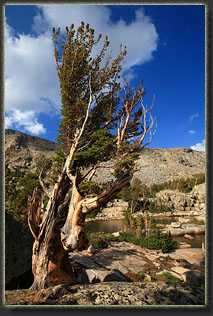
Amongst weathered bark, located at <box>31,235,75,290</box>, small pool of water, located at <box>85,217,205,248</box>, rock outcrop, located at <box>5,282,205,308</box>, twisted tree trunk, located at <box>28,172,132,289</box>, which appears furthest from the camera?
small pool of water, located at <box>85,217,205,248</box>

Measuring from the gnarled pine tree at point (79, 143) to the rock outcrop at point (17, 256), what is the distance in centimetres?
104

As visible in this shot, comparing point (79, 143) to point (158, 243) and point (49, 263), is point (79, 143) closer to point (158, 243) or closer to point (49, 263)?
point (49, 263)

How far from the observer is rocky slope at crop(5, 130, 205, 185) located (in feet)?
174

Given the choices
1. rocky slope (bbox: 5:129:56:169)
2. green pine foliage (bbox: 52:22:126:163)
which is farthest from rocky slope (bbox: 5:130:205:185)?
green pine foliage (bbox: 52:22:126:163)

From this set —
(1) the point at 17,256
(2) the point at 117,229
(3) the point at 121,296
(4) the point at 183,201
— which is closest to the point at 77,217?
(3) the point at 121,296

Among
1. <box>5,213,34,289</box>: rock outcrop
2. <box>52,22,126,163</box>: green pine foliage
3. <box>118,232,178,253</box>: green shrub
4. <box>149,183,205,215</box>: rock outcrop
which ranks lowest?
<box>149,183,205,215</box>: rock outcrop

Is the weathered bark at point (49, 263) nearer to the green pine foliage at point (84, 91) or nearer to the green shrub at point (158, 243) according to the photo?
the green pine foliage at point (84, 91)

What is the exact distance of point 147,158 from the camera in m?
98.8

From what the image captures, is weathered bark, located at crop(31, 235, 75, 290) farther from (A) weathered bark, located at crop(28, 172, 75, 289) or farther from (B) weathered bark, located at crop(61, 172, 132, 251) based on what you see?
(B) weathered bark, located at crop(61, 172, 132, 251)

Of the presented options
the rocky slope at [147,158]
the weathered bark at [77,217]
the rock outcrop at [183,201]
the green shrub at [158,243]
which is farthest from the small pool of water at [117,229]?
the rocky slope at [147,158]

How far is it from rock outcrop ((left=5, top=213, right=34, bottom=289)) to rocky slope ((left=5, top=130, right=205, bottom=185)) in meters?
37.2

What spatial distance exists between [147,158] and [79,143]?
96801 millimetres

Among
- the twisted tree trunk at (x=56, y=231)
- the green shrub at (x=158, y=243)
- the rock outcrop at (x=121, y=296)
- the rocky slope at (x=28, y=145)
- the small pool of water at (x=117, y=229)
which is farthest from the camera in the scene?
the rocky slope at (x=28, y=145)

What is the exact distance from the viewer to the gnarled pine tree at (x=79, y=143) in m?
4.11
